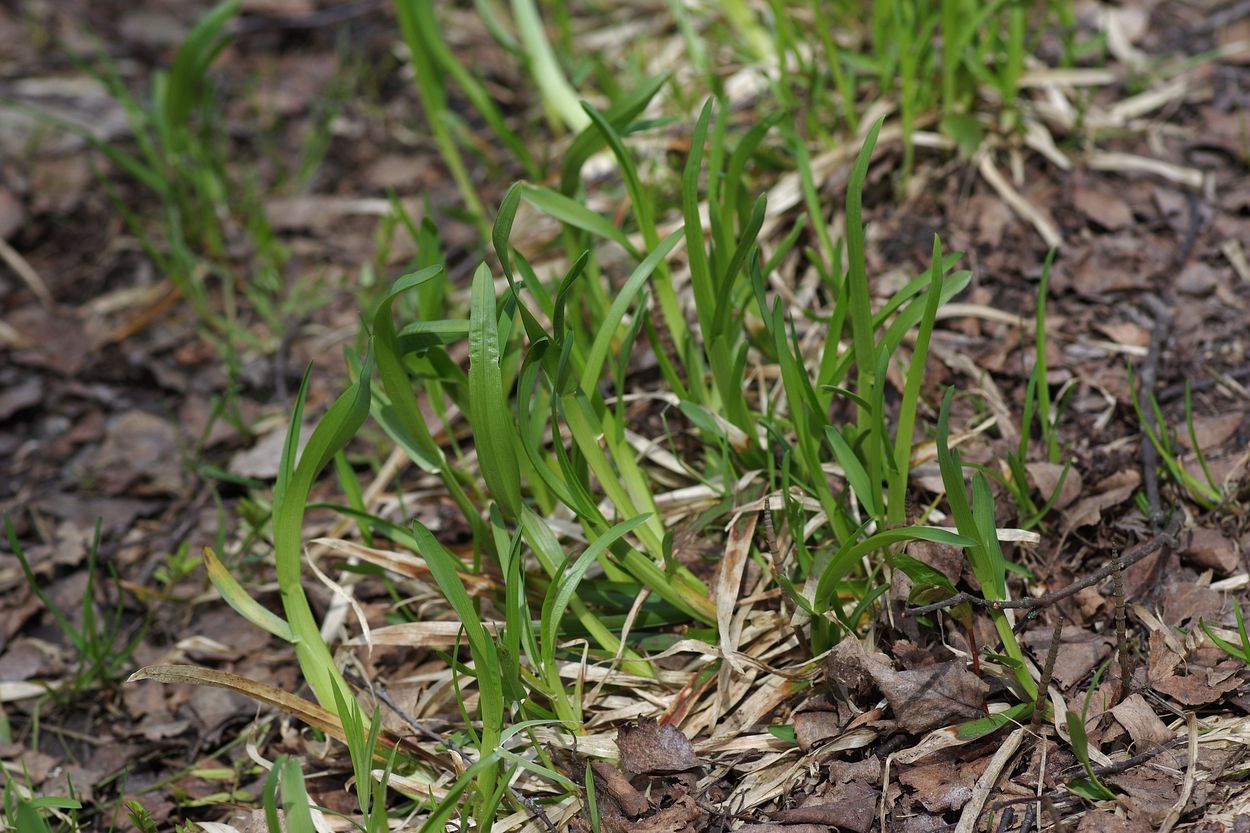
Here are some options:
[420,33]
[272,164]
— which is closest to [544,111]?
[420,33]

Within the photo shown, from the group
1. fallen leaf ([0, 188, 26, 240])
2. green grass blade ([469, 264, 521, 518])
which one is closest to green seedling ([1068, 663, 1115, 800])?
green grass blade ([469, 264, 521, 518])

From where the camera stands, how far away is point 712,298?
1.95 m

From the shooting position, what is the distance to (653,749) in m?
1.71

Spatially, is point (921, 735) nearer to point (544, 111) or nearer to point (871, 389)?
point (871, 389)

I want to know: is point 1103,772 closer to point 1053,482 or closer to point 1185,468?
point 1053,482

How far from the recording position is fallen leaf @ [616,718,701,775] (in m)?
1.69

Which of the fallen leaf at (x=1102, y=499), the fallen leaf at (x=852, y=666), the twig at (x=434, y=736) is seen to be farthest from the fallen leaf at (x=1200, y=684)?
the twig at (x=434, y=736)

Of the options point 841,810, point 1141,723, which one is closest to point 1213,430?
point 1141,723

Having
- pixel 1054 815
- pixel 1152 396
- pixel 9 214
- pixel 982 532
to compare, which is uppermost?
pixel 9 214

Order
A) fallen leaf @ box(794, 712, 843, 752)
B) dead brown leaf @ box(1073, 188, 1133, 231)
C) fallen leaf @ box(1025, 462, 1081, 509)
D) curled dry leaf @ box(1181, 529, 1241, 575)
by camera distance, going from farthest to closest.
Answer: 1. dead brown leaf @ box(1073, 188, 1133, 231)
2. fallen leaf @ box(1025, 462, 1081, 509)
3. curled dry leaf @ box(1181, 529, 1241, 575)
4. fallen leaf @ box(794, 712, 843, 752)

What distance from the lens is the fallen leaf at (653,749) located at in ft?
5.54

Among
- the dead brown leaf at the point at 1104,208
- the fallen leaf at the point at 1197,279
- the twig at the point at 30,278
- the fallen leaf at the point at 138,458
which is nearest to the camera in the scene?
the fallen leaf at the point at 1197,279

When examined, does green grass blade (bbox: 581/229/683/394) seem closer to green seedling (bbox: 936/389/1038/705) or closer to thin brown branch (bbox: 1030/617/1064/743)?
green seedling (bbox: 936/389/1038/705)

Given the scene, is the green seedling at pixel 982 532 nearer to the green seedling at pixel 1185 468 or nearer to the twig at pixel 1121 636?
the twig at pixel 1121 636
